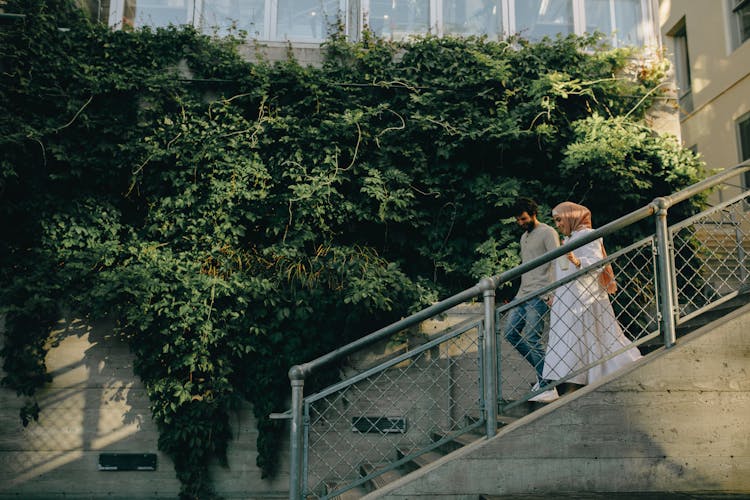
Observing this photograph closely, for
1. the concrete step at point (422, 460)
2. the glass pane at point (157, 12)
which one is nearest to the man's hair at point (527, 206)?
the concrete step at point (422, 460)

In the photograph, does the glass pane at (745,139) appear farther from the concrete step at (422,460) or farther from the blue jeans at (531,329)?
the concrete step at (422,460)

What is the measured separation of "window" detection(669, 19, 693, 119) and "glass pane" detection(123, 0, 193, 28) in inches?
420

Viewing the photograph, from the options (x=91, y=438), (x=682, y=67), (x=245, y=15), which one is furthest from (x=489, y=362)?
(x=682, y=67)

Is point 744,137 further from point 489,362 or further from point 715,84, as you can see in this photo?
point 489,362

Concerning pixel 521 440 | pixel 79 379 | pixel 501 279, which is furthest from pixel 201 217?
pixel 521 440

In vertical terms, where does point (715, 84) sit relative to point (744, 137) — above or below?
above

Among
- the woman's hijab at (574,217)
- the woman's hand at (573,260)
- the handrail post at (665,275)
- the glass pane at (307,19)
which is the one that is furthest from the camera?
the glass pane at (307,19)

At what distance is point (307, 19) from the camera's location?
779 cm

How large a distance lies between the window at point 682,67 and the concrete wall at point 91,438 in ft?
39.0

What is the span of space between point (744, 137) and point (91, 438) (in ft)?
38.3

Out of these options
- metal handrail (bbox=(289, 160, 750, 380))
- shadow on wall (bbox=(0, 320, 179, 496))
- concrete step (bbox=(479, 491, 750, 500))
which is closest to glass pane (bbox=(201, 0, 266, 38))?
shadow on wall (bbox=(0, 320, 179, 496))

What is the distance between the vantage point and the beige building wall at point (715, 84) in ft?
36.1

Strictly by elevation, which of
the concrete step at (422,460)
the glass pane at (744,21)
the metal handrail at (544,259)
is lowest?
the concrete step at (422,460)

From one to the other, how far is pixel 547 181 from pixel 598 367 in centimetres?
318
